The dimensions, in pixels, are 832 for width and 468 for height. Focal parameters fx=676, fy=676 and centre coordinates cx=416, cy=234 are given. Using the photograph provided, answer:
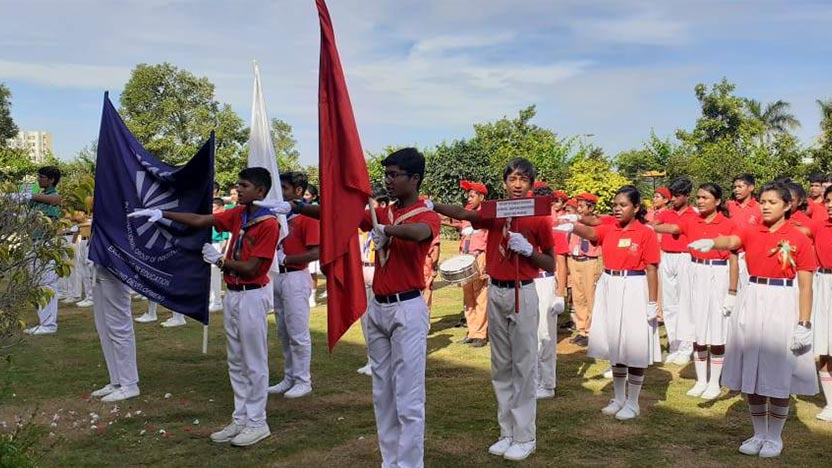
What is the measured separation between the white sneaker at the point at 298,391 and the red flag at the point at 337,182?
2.96 m

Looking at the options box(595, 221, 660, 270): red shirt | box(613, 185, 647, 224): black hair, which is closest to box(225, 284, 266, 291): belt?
box(595, 221, 660, 270): red shirt

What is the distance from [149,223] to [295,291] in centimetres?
175

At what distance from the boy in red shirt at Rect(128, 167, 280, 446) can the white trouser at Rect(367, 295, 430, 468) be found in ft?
4.82

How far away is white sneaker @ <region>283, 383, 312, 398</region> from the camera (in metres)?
7.58

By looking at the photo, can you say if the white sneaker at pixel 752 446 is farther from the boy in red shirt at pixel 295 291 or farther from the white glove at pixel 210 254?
the white glove at pixel 210 254

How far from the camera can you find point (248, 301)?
6.05m

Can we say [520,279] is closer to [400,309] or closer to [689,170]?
[400,309]

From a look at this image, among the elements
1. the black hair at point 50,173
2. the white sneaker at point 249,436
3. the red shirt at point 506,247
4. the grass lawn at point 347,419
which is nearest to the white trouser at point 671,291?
the grass lawn at point 347,419

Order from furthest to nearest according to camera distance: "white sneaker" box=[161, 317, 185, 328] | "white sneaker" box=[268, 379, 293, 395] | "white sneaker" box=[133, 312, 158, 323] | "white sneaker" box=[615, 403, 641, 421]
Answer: "white sneaker" box=[133, 312, 158, 323]
"white sneaker" box=[161, 317, 185, 328]
"white sneaker" box=[268, 379, 293, 395]
"white sneaker" box=[615, 403, 641, 421]

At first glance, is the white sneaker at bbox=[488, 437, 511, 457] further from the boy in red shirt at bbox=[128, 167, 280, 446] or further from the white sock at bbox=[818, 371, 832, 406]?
the white sock at bbox=[818, 371, 832, 406]

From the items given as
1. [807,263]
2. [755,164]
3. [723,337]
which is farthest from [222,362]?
[755,164]

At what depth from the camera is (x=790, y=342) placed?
566 centimetres

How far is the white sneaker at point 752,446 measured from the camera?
18.9ft

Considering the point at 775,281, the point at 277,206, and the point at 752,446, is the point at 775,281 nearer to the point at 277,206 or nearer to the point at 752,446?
the point at 752,446
